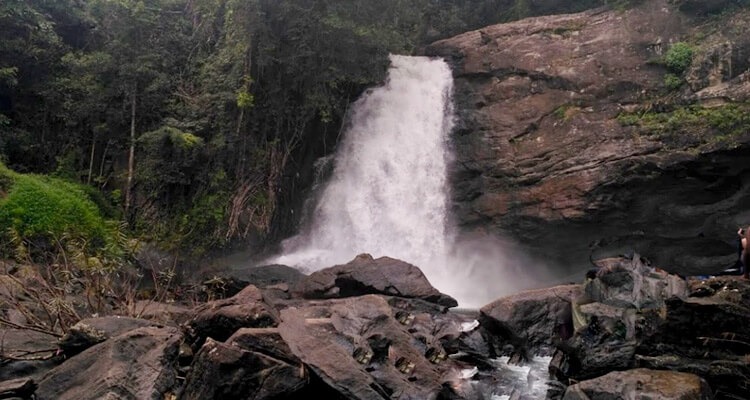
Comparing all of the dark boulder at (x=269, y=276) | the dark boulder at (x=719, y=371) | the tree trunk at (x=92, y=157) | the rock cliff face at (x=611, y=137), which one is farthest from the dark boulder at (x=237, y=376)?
the tree trunk at (x=92, y=157)

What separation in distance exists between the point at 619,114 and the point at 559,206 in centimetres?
338

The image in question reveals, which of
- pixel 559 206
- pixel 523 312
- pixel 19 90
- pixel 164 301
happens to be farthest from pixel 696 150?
pixel 19 90

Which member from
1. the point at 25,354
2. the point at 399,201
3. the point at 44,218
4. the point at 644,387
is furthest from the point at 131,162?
the point at 644,387

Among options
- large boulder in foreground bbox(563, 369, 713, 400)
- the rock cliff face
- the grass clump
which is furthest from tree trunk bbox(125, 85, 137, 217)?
large boulder in foreground bbox(563, 369, 713, 400)

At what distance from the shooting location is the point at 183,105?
1775 cm

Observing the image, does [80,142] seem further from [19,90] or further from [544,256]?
[544,256]

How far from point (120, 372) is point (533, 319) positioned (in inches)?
263

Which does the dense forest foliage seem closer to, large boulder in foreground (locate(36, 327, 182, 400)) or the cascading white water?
the cascading white water

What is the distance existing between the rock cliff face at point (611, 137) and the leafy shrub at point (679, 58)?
0.13 metres

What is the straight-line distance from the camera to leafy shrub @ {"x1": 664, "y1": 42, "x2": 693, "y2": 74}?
16641 mm

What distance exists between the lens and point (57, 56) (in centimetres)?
1756

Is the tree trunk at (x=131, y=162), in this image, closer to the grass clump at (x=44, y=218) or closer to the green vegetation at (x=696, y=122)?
the grass clump at (x=44, y=218)

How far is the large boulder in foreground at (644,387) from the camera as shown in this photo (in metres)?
5.39

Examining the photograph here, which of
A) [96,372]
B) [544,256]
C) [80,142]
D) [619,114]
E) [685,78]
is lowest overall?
[544,256]
